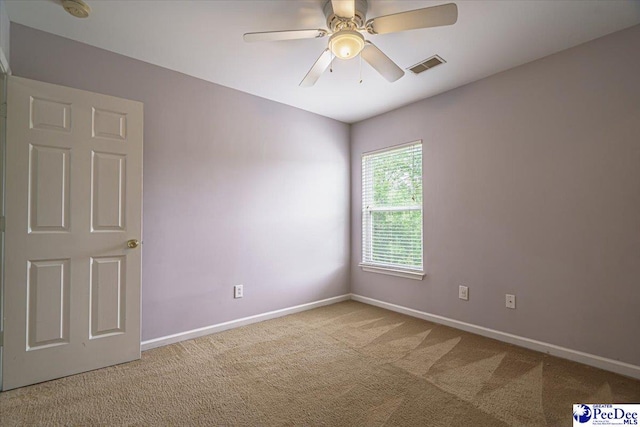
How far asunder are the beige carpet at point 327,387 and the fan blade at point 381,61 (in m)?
2.20

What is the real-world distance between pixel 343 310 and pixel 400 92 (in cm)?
260

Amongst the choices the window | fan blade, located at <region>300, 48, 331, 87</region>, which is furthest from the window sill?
fan blade, located at <region>300, 48, 331, 87</region>

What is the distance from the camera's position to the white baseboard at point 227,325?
8.96ft

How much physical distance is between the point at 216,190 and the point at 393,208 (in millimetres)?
2087

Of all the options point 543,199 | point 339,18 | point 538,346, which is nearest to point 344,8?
point 339,18

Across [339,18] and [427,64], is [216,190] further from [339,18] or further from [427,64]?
[427,64]

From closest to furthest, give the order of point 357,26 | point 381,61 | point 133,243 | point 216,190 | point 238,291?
point 357,26, point 381,61, point 133,243, point 216,190, point 238,291

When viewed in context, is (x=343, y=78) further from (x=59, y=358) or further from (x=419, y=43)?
(x=59, y=358)

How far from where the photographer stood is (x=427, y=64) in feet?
9.05

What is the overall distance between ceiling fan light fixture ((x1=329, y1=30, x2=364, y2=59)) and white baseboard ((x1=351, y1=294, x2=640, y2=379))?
2.72 m

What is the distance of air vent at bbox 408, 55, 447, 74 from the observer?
8.79 feet

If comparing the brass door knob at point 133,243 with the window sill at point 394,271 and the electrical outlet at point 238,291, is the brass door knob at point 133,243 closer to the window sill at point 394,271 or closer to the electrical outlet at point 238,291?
the electrical outlet at point 238,291

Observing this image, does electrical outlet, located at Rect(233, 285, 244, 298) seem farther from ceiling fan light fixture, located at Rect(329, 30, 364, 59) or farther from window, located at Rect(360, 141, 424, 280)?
ceiling fan light fixture, located at Rect(329, 30, 364, 59)

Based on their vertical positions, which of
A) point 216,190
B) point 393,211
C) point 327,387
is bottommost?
point 327,387
